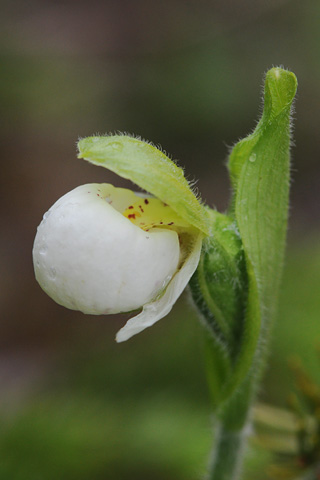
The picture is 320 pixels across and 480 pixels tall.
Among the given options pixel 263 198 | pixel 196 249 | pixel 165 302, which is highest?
pixel 263 198

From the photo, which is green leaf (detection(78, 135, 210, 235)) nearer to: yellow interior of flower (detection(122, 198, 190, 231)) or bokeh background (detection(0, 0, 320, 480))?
yellow interior of flower (detection(122, 198, 190, 231))

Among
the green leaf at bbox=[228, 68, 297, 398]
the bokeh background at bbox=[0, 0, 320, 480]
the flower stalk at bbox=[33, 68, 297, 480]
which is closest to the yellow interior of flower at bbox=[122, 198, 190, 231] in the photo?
Answer: the flower stalk at bbox=[33, 68, 297, 480]

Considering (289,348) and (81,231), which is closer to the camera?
(81,231)

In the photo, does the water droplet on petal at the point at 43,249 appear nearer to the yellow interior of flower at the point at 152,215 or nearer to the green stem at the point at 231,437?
the yellow interior of flower at the point at 152,215

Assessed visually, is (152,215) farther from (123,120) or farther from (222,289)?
(123,120)

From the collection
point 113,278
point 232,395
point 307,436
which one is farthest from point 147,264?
point 307,436

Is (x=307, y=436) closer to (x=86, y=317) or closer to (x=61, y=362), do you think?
(x=61, y=362)

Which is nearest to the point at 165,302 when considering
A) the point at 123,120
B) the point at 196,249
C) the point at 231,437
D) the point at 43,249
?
the point at 196,249
